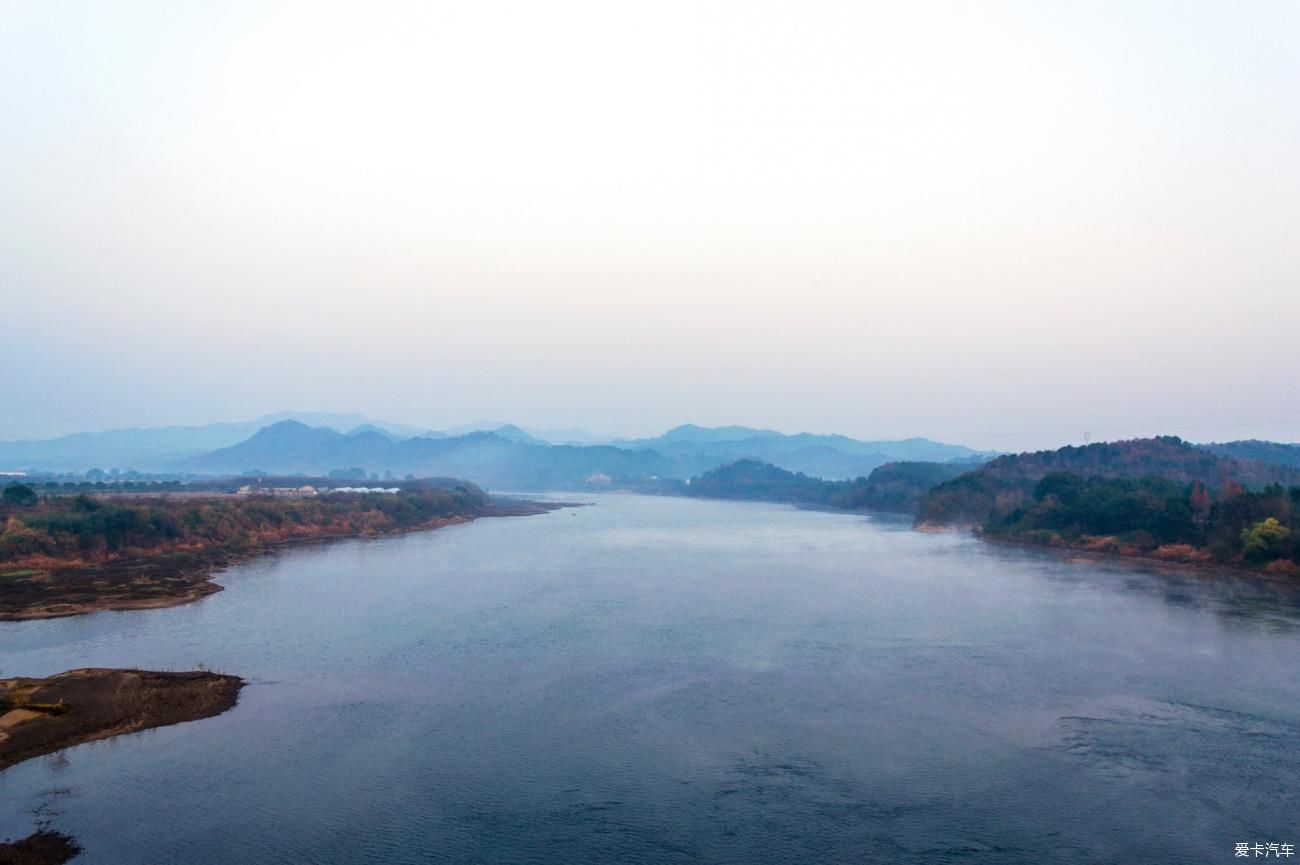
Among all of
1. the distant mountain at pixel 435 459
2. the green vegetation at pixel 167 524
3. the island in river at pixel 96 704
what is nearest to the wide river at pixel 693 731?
the island in river at pixel 96 704

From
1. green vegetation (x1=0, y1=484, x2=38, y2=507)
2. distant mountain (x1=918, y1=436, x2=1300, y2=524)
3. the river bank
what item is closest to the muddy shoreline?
the river bank

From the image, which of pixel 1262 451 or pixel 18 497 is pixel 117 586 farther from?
pixel 1262 451

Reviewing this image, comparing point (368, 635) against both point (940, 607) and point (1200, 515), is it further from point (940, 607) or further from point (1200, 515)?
point (1200, 515)

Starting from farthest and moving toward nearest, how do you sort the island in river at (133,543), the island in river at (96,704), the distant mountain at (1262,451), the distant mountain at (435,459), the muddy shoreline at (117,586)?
the distant mountain at (435,459) → the distant mountain at (1262,451) → the island in river at (133,543) → the muddy shoreline at (117,586) → the island in river at (96,704)

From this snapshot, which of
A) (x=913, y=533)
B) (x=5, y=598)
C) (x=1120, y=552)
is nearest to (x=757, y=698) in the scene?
(x=5, y=598)

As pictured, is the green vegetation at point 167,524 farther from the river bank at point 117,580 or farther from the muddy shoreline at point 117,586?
the muddy shoreline at point 117,586

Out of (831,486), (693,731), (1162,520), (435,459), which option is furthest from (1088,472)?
(435,459)
